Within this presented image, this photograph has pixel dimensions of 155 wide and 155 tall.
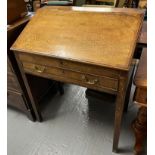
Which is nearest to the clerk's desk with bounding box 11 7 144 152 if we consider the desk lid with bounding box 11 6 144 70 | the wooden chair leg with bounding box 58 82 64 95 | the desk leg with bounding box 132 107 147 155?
the desk lid with bounding box 11 6 144 70

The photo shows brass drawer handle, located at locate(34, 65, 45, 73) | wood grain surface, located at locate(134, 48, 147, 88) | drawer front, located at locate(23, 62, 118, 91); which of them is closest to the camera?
wood grain surface, located at locate(134, 48, 147, 88)

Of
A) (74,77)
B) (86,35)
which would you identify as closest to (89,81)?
(74,77)

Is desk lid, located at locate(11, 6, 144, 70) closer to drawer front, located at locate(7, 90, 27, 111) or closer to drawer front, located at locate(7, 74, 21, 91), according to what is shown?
drawer front, located at locate(7, 74, 21, 91)

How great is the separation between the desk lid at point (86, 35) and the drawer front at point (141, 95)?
14cm

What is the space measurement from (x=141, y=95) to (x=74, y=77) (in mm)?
385

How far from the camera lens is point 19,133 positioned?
153 centimetres

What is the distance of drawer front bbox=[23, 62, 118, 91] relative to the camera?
907 millimetres

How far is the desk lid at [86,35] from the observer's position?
0.85 meters

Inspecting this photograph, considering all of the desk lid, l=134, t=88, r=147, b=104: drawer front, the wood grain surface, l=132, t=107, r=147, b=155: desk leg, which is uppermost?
the desk lid

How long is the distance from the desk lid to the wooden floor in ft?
2.75

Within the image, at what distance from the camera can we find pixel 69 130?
1.51 m

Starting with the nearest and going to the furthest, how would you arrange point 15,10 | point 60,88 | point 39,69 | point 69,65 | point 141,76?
point 141,76 → point 69,65 → point 39,69 → point 15,10 → point 60,88

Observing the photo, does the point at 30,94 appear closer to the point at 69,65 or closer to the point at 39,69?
the point at 39,69
